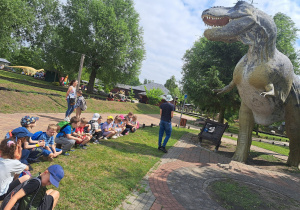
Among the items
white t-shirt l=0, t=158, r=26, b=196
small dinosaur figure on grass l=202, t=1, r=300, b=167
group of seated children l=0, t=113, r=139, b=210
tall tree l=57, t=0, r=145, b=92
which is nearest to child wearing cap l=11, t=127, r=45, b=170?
group of seated children l=0, t=113, r=139, b=210

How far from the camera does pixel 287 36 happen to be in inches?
605

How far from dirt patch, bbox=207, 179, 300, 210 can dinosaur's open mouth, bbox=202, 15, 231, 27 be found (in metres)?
4.97

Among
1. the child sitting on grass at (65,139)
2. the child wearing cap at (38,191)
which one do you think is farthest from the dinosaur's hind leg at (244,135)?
the child wearing cap at (38,191)

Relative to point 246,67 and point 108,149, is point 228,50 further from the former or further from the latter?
point 108,149

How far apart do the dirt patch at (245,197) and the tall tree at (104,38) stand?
929 inches

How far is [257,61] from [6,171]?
22.7 feet

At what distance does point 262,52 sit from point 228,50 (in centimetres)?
858

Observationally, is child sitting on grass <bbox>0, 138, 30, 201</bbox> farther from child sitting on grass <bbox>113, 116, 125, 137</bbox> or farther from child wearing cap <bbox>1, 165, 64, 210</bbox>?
child sitting on grass <bbox>113, 116, 125, 137</bbox>

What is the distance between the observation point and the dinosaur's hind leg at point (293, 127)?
773 centimetres

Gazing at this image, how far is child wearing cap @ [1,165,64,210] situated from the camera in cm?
225

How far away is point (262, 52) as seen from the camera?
641cm

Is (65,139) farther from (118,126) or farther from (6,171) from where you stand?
(118,126)

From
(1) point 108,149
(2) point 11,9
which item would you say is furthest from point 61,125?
(2) point 11,9

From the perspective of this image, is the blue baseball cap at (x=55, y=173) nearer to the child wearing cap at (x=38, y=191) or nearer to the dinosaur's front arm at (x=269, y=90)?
the child wearing cap at (x=38, y=191)
